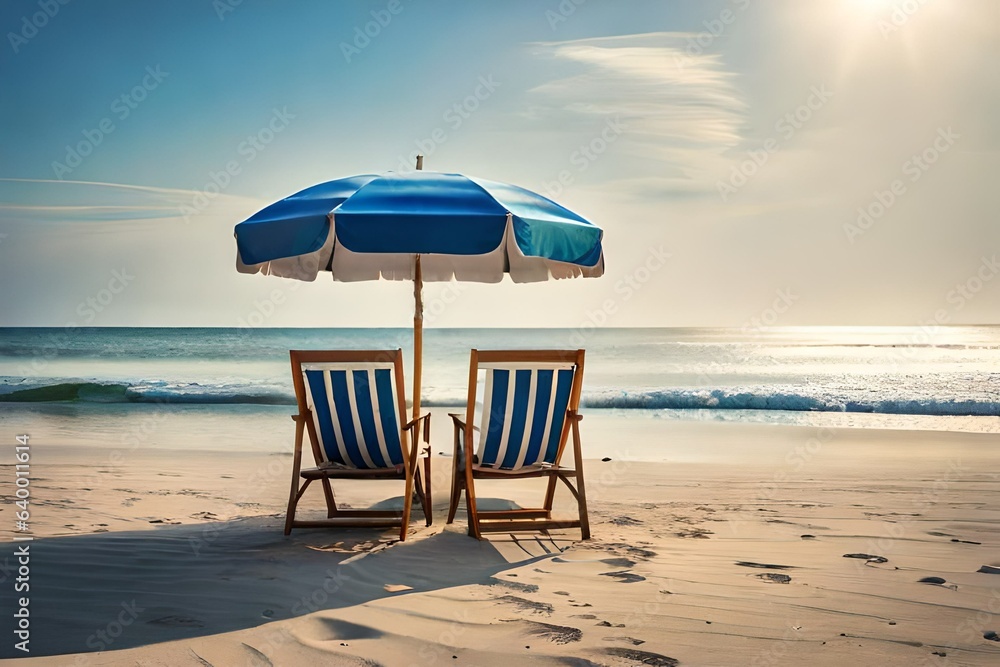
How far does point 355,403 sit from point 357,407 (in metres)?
0.03

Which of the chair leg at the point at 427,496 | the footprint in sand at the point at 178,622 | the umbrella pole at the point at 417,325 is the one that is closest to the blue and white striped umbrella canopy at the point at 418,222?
the umbrella pole at the point at 417,325

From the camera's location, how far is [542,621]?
9.90 ft

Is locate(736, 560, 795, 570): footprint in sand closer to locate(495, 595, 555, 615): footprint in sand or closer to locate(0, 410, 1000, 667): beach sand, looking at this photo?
locate(0, 410, 1000, 667): beach sand

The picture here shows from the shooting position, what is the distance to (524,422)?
Answer: 448 cm

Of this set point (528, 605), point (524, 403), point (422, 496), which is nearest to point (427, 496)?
point (422, 496)

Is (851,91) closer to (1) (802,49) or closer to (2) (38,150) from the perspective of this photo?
(1) (802,49)

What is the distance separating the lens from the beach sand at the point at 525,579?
108 inches

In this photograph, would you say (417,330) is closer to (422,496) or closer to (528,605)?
(422,496)

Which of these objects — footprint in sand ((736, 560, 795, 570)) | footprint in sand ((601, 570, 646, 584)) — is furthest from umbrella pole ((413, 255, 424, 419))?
footprint in sand ((736, 560, 795, 570))

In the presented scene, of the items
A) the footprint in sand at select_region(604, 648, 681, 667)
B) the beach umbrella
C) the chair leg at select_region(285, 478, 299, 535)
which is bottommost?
the footprint in sand at select_region(604, 648, 681, 667)

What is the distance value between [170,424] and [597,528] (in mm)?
9002

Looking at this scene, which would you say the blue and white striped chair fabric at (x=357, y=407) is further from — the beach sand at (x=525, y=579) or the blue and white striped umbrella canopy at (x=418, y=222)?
the blue and white striped umbrella canopy at (x=418, y=222)

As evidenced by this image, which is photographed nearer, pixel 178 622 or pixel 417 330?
pixel 178 622

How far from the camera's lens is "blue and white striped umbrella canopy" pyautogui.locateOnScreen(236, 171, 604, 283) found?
155 inches
